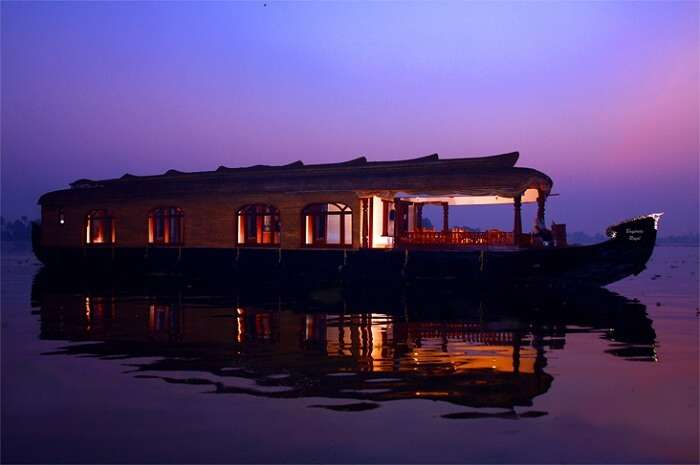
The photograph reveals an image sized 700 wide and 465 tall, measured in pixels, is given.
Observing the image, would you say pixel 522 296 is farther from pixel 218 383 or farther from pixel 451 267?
pixel 218 383

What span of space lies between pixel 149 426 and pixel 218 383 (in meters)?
1.53

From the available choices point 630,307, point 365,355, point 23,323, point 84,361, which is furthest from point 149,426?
point 630,307

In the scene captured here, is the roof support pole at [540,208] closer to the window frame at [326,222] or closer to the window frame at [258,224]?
the window frame at [326,222]

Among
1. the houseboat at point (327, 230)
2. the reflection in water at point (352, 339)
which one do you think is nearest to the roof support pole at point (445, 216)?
the houseboat at point (327, 230)

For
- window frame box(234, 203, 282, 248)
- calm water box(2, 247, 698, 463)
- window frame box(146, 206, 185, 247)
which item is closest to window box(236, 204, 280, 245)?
window frame box(234, 203, 282, 248)

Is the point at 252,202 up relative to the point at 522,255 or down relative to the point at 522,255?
up

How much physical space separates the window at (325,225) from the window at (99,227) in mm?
A: 9498

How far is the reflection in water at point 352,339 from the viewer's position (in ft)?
23.6

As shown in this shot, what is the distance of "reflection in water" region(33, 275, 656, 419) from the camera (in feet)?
23.6

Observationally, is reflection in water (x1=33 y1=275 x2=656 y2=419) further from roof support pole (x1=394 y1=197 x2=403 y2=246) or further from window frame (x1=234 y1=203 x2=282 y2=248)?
window frame (x1=234 y1=203 x2=282 y2=248)

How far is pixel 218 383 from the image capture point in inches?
285

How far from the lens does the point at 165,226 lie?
1059 inches

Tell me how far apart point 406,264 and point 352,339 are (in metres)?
10.7

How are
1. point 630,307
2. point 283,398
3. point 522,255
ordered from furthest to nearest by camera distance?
point 522,255, point 630,307, point 283,398
